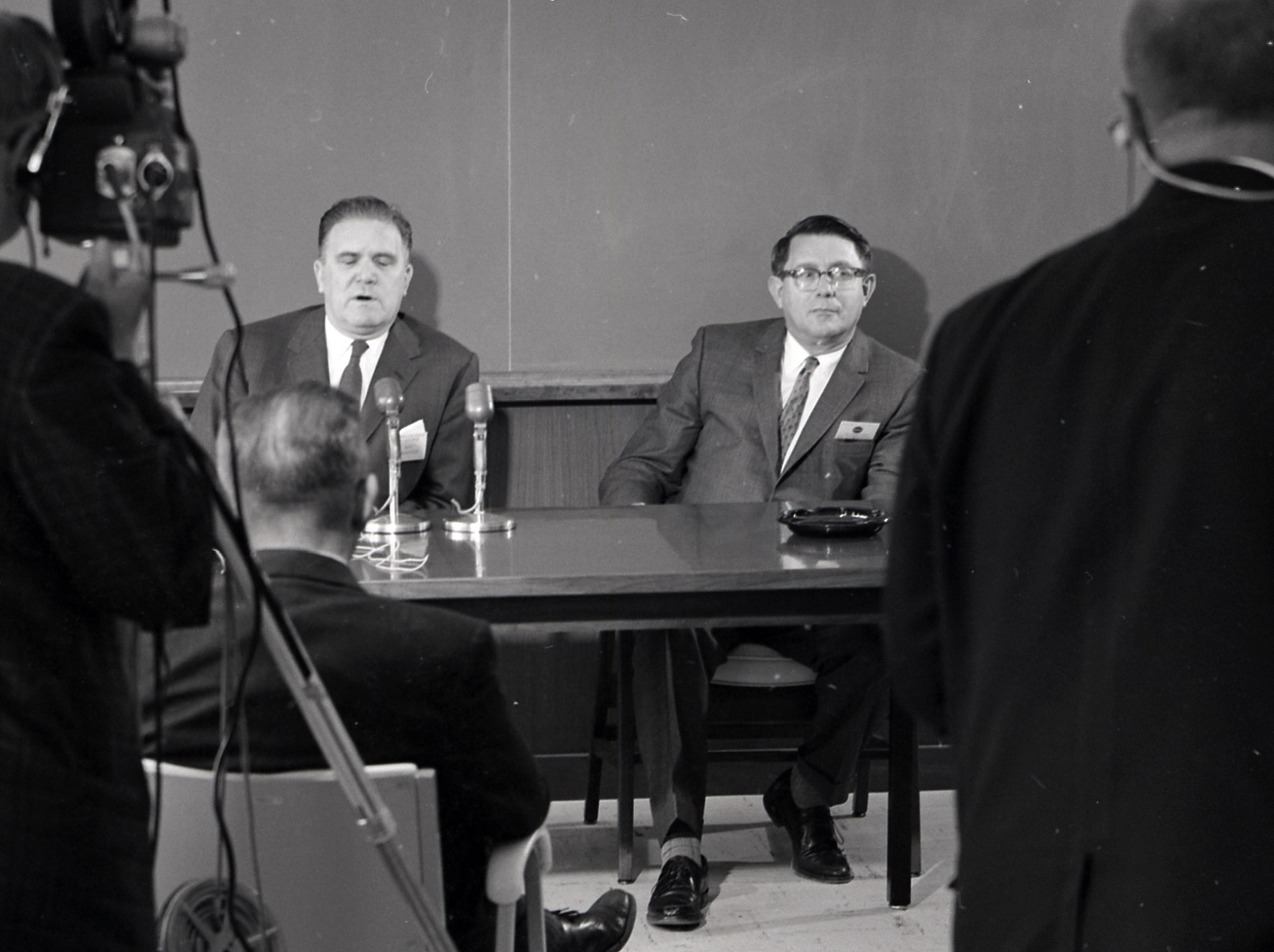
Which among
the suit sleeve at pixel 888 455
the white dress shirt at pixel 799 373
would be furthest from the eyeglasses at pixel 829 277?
the suit sleeve at pixel 888 455

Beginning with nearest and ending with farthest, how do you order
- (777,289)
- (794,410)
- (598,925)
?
(598,925)
(794,410)
(777,289)

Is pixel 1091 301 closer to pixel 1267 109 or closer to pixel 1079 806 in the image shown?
pixel 1267 109

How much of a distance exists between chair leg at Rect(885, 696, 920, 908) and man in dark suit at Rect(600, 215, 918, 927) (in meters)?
0.16

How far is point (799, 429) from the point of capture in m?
4.16

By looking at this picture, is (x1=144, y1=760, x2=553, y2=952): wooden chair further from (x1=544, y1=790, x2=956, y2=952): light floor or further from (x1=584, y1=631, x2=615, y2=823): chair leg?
(x1=584, y1=631, x2=615, y2=823): chair leg

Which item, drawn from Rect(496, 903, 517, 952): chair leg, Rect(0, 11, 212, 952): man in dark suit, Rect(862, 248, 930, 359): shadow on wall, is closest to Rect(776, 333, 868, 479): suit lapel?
Rect(862, 248, 930, 359): shadow on wall

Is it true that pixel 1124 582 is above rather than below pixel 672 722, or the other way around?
above

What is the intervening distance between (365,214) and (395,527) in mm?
1084

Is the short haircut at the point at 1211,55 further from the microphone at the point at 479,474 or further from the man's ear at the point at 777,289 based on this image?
the man's ear at the point at 777,289

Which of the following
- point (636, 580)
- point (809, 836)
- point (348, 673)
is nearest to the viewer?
point (348, 673)

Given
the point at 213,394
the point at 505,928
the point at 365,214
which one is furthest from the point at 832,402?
the point at 505,928

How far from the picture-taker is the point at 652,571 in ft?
9.67

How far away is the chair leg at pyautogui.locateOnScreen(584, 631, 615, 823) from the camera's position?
3.85 m

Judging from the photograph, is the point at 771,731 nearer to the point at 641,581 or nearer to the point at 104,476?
the point at 641,581
